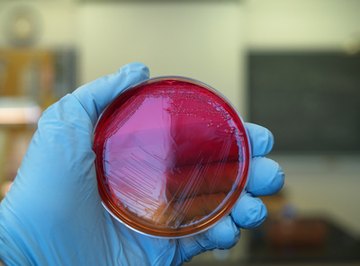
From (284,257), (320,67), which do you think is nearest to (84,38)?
(320,67)

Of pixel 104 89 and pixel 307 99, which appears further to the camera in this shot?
pixel 307 99

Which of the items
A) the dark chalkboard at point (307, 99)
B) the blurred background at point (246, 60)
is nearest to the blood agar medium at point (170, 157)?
the blurred background at point (246, 60)

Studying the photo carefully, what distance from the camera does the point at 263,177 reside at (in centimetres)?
85

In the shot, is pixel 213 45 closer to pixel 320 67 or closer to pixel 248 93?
pixel 248 93

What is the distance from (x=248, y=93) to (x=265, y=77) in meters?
0.19

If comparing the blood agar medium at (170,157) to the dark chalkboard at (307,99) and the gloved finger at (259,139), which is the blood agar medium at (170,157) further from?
the dark chalkboard at (307,99)

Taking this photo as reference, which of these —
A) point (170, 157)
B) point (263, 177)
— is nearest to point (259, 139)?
point (263, 177)

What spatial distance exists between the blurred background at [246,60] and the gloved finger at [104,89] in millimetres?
2416

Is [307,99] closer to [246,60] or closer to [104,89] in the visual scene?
[246,60]

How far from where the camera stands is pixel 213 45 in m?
3.41

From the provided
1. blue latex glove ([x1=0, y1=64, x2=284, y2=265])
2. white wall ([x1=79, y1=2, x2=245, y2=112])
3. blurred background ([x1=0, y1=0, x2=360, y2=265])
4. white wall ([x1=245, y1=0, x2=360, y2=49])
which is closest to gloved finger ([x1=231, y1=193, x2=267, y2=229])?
blue latex glove ([x1=0, y1=64, x2=284, y2=265])

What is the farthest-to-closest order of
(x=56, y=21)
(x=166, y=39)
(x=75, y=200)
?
(x=56, y=21)
(x=166, y=39)
(x=75, y=200)

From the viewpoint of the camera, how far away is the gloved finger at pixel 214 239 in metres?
0.85

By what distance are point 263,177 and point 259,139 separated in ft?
0.24
